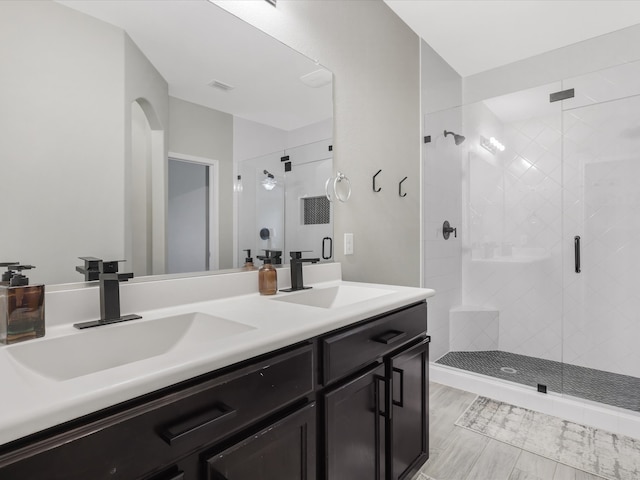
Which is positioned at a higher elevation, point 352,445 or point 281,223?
point 281,223

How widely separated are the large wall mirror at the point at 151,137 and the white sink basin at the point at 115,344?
0.23 meters

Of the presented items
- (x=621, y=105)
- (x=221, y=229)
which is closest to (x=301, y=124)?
(x=221, y=229)

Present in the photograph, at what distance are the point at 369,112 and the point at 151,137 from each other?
1.39 metres

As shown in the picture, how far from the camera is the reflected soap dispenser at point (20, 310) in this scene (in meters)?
0.77

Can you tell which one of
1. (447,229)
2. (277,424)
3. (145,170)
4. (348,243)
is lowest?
(277,424)

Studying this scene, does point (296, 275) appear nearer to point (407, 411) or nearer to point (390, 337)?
point (390, 337)

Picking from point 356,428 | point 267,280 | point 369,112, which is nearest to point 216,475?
point 356,428

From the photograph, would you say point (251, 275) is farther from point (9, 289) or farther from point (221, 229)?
point (9, 289)

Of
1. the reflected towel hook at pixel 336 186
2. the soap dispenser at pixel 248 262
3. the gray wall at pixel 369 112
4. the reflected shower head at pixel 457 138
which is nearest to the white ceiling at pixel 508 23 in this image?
the gray wall at pixel 369 112

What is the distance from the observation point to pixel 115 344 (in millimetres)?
917

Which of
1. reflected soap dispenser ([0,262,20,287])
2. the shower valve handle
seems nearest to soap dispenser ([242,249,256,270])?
reflected soap dispenser ([0,262,20,287])

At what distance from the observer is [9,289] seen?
0.78 metres

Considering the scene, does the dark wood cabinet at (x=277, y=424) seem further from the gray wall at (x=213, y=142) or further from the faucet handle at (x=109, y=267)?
the gray wall at (x=213, y=142)

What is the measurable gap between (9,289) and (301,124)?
4.45 ft
